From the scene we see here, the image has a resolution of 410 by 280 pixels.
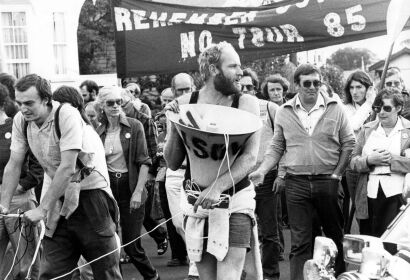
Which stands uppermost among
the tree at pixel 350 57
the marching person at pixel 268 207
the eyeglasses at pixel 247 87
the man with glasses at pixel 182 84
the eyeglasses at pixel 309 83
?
the eyeglasses at pixel 309 83

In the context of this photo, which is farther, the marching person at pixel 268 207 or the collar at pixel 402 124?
the marching person at pixel 268 207

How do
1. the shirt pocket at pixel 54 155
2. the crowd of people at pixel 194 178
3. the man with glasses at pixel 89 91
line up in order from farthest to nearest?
the man with glasses at pixel 89 91, the shirt pocket at pixel 54 155, the crowd of people at pixel 194 178

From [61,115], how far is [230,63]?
1328mm

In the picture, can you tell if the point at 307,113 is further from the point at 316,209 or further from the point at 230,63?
the point at 230,63

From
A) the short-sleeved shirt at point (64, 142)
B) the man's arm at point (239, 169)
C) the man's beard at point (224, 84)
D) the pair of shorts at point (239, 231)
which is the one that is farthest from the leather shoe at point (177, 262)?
the man's beard at point (224, 84)

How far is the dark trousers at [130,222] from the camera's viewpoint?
9516mm

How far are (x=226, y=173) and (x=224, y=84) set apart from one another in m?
0.59

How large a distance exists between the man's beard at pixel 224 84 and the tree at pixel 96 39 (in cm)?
2973

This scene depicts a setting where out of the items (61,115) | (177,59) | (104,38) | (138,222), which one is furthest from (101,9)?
(61,115)

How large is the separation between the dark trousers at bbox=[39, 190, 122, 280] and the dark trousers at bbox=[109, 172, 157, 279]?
2.09 m

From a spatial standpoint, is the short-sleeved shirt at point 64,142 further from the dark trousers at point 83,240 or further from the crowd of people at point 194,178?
the dark trousers at point 83,240

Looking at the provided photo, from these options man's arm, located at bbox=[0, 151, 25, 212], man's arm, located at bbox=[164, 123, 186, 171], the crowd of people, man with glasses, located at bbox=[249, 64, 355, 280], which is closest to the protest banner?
the crowd of people

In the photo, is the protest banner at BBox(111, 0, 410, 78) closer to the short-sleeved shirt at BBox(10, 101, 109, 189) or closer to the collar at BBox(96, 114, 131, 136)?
the collar at BBox(96, 114, 131, 136)

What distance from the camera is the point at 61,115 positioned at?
7.01 metres
